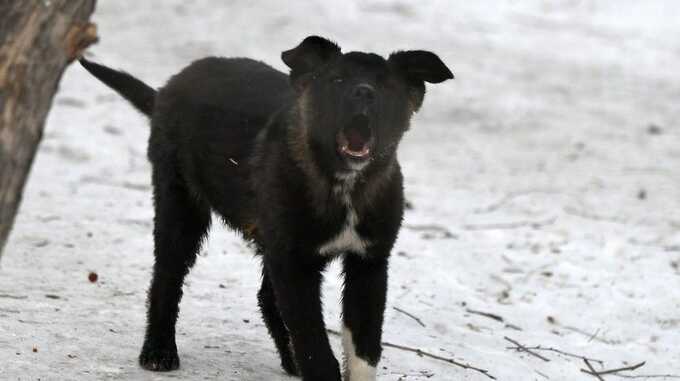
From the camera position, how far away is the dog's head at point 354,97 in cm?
444

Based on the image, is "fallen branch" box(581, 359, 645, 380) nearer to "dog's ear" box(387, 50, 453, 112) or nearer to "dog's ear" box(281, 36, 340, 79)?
"dog's ear" box(387, 50, 453, 112)

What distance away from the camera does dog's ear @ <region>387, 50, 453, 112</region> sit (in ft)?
15.3

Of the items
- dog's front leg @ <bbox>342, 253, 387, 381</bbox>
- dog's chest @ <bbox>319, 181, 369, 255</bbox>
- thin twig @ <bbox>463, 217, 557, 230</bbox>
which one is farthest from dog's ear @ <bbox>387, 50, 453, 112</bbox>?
thin twig @ <bbox>463, 217, 557, 230</bbox>

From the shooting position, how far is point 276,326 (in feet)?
17.6

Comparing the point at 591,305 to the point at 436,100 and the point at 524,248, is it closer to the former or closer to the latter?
the point at 524,248

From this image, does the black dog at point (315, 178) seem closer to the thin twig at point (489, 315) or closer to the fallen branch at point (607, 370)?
the fallen branch at point (607, 370)

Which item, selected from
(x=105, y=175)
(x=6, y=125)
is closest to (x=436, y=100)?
(x=105, y=175)

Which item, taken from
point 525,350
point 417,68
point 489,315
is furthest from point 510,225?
point 417,68

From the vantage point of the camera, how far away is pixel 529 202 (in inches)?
367

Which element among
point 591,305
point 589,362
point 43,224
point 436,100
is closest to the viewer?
point 589,362

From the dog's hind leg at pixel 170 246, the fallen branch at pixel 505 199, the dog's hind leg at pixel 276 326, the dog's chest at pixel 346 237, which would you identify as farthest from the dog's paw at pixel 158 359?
the fallen branch at pixel 505 199

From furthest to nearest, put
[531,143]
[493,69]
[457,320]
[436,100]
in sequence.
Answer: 1. [493,69]
2. [436,100]
3. [531,143]
4. [457,320]

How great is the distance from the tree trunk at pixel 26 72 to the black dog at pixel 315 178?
1.57m

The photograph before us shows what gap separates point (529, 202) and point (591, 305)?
2.48 metres
